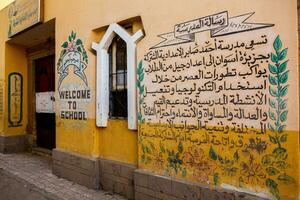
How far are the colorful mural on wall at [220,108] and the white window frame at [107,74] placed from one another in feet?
0.71

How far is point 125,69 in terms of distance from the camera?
5324 millimetres

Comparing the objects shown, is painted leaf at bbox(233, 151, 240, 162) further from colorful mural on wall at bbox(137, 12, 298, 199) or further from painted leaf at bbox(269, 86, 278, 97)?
painted leaf at bbox(269, 86, 278, 97)

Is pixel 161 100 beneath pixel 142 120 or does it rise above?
above

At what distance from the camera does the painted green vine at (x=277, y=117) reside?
3.16 m

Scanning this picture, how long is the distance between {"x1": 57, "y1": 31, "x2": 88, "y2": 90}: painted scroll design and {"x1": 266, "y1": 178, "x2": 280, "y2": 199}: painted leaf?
3717 millimetres

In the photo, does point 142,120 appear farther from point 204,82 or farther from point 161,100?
point 204,82

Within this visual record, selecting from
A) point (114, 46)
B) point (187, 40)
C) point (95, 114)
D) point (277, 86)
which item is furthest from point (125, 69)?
point (277, 86)

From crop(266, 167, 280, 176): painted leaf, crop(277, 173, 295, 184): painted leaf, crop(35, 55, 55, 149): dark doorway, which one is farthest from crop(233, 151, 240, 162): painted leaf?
crop(35, 55, 55, 149): dark doorway

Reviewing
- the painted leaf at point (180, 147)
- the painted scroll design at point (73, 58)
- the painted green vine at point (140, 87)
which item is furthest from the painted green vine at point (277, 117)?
the painted scroll design at point (73, 58)

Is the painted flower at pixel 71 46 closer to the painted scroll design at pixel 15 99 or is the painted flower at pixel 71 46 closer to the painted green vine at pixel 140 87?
the painted green vine at pixel 140 87

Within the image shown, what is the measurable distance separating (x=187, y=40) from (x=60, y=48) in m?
3.51

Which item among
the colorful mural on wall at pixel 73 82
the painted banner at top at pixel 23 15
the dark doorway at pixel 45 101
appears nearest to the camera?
the colorful mural on wall at pixel 73 82

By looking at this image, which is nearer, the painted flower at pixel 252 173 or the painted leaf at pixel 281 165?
the painted leaf at pixel 281 165

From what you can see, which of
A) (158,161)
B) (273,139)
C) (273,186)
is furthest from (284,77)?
(158,161)
